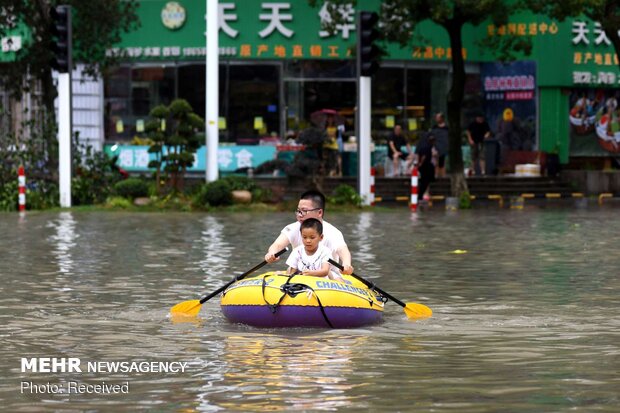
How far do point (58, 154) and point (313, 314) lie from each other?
24.1m

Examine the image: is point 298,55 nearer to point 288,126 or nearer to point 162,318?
point 288,126

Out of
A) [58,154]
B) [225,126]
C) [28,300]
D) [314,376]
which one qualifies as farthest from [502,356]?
[225,126]

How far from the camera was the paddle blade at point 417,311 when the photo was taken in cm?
1491

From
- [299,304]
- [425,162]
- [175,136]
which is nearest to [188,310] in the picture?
[299,304]

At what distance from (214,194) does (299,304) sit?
68.3 feet

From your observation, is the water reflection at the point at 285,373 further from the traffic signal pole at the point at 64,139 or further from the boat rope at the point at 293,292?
the traffic signal pole at the point at 64,139

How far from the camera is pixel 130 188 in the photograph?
35.5 meters

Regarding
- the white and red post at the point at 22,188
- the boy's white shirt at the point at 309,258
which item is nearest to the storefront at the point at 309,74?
the white and red post at the point at 22,188

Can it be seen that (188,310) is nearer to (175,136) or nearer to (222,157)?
(175,136)

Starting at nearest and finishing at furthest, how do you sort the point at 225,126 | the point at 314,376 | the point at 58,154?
the point at 314,376, the point at 58,154, the point at 225,126

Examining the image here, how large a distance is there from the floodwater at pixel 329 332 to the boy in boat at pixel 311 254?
0.82m

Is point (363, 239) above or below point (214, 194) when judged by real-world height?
below

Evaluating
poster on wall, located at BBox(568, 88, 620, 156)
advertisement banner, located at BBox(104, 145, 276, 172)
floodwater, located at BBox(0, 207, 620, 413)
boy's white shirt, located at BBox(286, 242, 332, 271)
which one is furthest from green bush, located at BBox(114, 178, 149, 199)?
boy's white shirt, located at BBox(286, 242, 332, 271)

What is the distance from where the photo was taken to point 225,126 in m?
44.9
